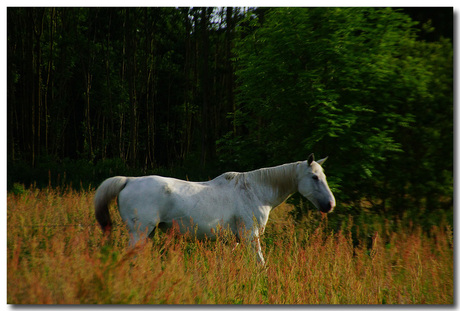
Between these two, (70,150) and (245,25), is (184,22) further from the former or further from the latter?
(70,150)

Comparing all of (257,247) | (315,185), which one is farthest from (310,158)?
(257,247)

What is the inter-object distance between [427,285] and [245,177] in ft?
7.74

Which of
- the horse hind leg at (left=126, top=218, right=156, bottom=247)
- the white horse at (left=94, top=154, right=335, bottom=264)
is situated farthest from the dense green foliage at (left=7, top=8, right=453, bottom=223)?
the horse hind leg at (left=126, top=218, right=156, bottom=247)

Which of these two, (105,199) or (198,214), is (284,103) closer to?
(198,214)

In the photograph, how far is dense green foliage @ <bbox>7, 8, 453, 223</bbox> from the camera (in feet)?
14.0

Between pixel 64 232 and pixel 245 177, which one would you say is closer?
pixel 64 232

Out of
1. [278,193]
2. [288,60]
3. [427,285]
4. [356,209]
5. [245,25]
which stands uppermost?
[245,25]

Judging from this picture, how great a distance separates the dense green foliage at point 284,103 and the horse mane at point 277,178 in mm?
725

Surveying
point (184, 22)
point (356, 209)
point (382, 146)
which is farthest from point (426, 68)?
point (184, 22)

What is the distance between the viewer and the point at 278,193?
4.14 m

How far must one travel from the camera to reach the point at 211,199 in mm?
3916

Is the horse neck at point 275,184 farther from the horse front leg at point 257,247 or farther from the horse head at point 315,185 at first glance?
the horse front leg at point 257,247

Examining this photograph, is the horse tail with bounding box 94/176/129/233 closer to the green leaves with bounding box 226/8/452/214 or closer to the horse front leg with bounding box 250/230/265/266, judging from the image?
the horse front leg with bounding box 250/230/265/266

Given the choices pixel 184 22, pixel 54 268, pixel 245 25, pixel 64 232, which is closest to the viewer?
pixel 54 268
